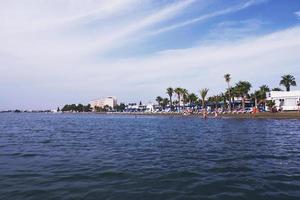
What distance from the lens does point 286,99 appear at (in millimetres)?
124312

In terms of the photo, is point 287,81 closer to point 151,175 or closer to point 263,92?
point 263,92

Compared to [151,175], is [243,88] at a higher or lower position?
higher

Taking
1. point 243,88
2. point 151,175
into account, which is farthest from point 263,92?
point 151,175

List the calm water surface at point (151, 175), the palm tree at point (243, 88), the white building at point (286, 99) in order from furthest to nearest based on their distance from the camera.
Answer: the palm tree at point (243, 88) → the white building at point (286, 99) → the calm water surface at point (151, 175)

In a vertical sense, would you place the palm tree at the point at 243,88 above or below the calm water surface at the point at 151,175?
above

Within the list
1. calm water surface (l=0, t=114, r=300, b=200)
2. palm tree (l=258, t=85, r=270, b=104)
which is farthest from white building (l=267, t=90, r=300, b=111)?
calm water surface (l=0, t=114, r=300, b=200)

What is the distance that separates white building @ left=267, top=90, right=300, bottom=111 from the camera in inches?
4739

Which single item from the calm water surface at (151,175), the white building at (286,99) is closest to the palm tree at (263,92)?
the white building at (286,99)

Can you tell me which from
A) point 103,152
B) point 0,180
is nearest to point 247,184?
point 0,180

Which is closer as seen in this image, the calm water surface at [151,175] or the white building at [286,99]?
the calm water surface at [151,175]

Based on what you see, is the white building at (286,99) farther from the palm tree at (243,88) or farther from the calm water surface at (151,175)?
the calm water surface at (151,175)

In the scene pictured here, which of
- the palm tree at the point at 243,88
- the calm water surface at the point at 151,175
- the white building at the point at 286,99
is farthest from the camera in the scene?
the palm tree at the point at 243,88

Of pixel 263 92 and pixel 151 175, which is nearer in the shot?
pixel 151 175

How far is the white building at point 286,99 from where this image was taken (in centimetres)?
12038
